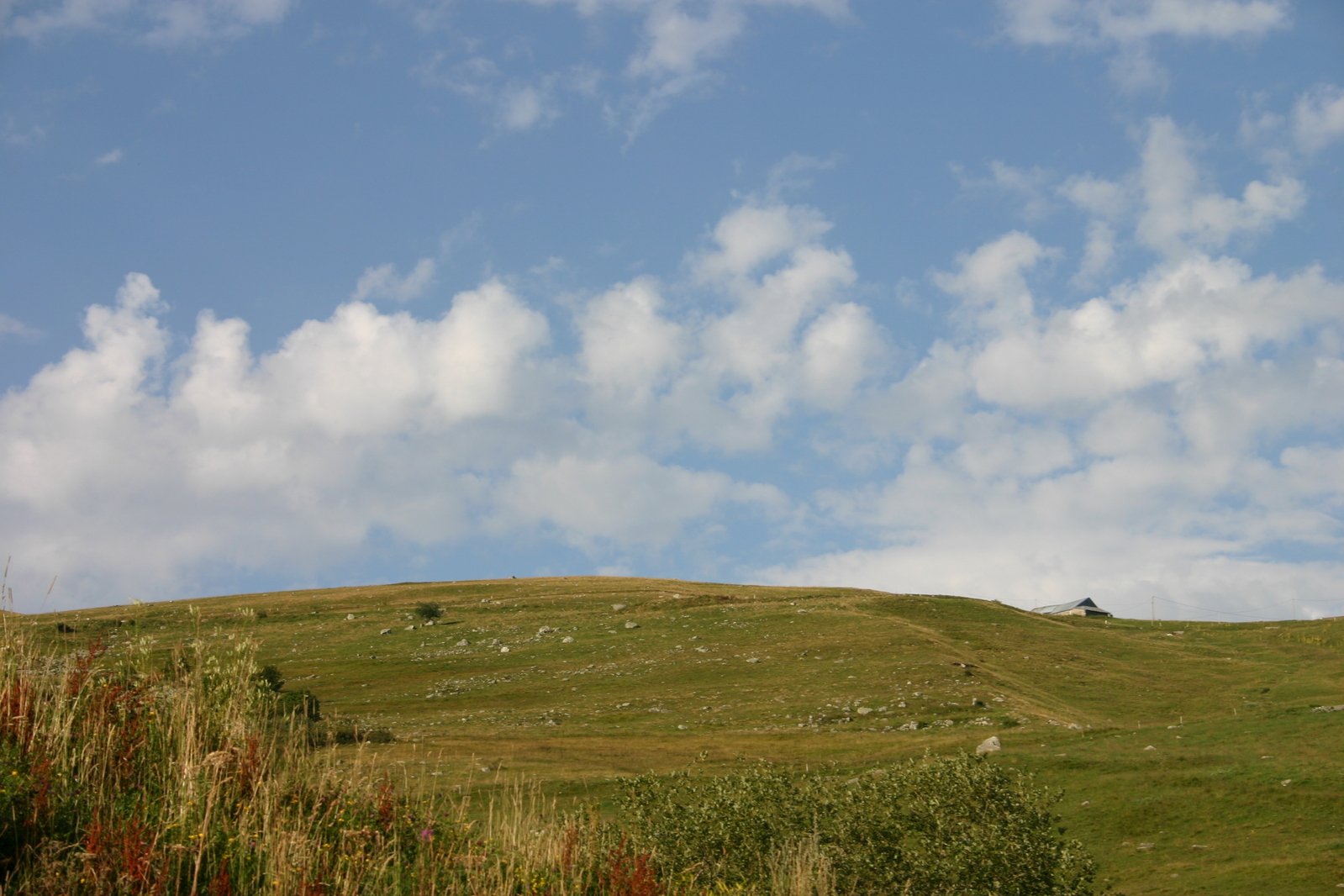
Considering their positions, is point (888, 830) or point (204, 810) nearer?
point (204, 810)

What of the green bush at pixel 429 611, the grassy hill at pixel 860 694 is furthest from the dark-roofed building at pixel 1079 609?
the green bush at pixel 429 611

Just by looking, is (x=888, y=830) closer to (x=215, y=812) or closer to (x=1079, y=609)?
(x=215, y=812)

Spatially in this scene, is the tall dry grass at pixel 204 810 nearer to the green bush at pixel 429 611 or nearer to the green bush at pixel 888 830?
the green bush at pixel 888 830

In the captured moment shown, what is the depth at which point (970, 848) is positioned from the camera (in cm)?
1828

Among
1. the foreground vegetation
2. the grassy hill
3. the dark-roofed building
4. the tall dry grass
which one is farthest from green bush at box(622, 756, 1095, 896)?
the dark-roofed building

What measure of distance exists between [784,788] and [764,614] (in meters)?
63.6

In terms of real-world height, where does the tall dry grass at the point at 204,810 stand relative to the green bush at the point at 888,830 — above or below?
above

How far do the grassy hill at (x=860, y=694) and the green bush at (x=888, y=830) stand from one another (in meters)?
4.60

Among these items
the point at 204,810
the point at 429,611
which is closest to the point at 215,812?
the point at 204,810

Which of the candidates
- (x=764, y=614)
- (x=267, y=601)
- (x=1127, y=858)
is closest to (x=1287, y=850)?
(x=1127, y=858)

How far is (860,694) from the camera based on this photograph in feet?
192

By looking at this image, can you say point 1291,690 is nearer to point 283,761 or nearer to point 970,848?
point 970,848

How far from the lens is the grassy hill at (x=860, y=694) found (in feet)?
102

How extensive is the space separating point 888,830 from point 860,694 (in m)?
40.2
